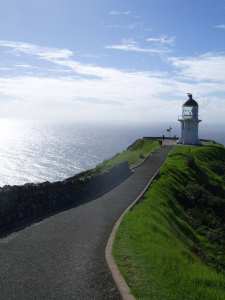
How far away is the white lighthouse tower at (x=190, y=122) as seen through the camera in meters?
71.3

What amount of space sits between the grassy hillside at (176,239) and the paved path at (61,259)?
760 mm

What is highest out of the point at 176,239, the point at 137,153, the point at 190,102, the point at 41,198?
the point at 190,102

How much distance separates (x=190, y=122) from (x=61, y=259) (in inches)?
2300

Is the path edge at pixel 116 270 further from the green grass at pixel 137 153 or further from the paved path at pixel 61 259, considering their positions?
the green grass at pixel 137 153

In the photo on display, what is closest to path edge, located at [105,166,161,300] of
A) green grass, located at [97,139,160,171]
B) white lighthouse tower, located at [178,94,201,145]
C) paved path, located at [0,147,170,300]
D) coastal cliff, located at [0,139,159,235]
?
paved path, located at [0,147,170,300]

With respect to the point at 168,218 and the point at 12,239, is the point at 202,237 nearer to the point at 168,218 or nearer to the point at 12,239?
the point at 168,218

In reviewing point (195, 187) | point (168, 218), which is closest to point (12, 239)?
point (168, 218)

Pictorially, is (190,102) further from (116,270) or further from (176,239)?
(116,270)

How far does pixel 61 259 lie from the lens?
15.0 metres

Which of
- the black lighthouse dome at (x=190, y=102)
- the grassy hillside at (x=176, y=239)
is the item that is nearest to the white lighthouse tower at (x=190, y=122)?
the black lighthouse dome at (x=190, y=102)

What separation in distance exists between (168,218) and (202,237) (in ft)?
8.51

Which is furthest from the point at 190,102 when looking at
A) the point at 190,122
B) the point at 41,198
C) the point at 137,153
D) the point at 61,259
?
the point at 61,259

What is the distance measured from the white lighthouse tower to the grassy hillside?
80.2 feet

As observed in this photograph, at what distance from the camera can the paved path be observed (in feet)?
40.2
